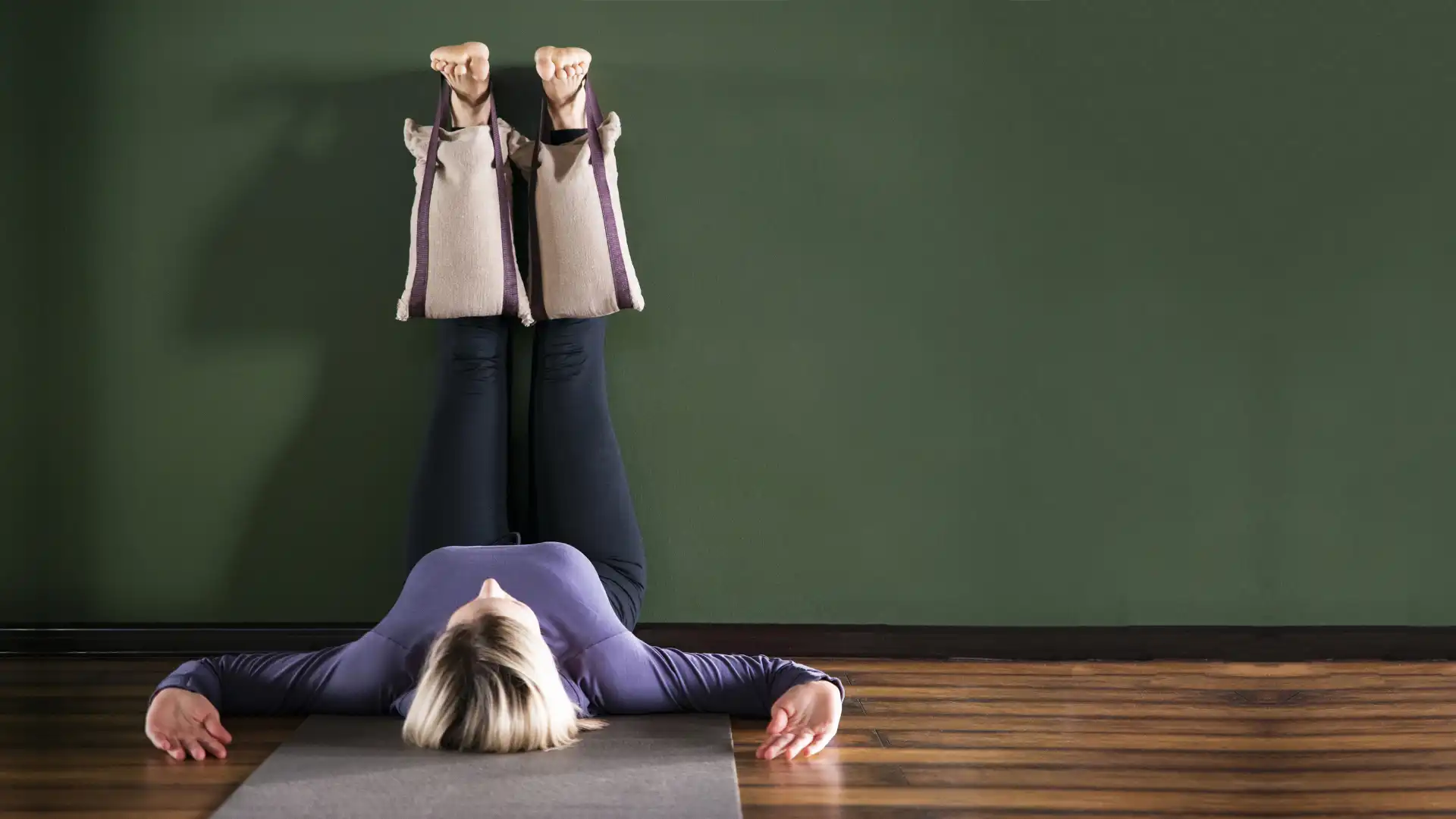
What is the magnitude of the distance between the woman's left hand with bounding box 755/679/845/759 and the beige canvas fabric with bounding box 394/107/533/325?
1034mm

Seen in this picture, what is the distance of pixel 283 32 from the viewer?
2521mm

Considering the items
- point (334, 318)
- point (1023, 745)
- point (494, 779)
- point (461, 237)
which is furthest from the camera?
point (334, 318)

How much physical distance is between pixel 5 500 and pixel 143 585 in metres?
0.36

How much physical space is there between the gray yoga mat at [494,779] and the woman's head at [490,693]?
3cm

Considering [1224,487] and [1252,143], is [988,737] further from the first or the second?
[1252,143]

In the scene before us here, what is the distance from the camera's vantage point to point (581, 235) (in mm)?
2381

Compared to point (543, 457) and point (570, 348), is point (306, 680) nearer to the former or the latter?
point (543, 457)

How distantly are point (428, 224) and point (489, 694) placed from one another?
1.08 metres

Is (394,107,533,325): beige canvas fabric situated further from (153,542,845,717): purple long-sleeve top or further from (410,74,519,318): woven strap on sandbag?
(153,542,845,717): purple long-sleeve top

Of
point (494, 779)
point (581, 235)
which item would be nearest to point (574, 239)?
point (581, 235)

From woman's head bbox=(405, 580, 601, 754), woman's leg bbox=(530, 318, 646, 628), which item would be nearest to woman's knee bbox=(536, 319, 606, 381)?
woman's leg bbox=(530, 318, 646, 628)

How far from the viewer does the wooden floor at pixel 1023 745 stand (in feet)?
5.54

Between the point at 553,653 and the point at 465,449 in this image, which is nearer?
the point at 553,653

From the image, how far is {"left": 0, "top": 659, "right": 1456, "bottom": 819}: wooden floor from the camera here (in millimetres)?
1688
